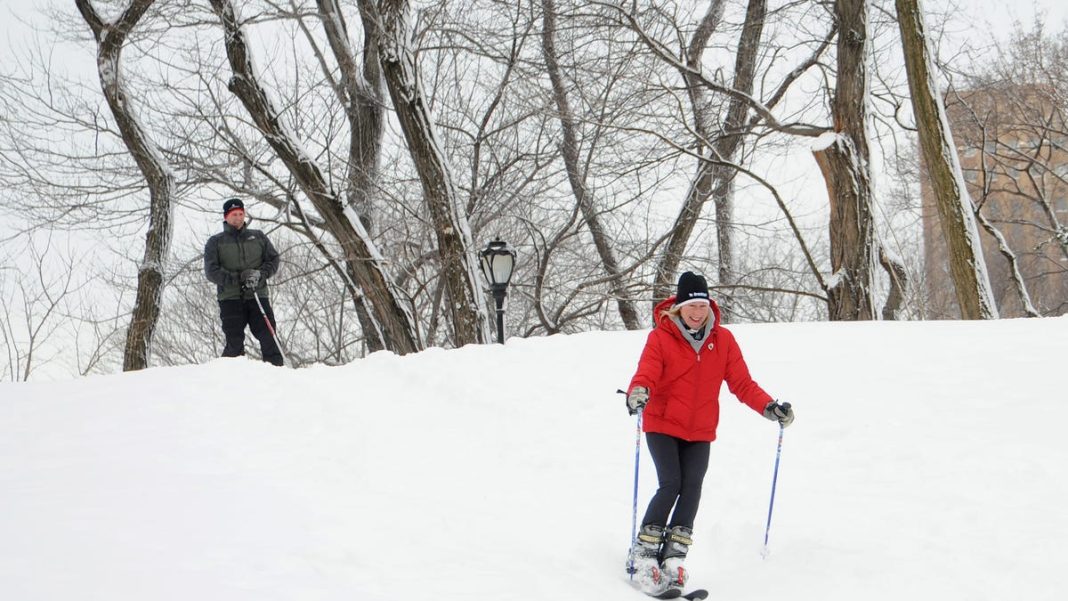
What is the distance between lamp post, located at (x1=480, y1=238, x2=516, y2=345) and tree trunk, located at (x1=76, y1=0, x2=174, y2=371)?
19.9ft

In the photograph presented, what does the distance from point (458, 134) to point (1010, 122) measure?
14118 millimetres

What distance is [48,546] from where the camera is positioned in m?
3.93

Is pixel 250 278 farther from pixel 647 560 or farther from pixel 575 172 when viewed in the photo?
pixel 575 172

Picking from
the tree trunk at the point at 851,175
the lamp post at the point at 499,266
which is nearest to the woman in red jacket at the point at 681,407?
the lamp post at the point at 499,266

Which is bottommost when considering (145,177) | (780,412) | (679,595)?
(679,595)

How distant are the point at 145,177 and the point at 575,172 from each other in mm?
6755

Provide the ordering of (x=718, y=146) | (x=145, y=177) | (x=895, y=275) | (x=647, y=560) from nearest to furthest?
(x=647, y=560)
(x=895, y=275)
(x=145, y=177)
(x=718, y=146)

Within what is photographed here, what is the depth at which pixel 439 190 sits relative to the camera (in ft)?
40.9

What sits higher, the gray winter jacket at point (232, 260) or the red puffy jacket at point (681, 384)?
the gray winter jacket at point (232, 260)

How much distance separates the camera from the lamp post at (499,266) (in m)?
11.0

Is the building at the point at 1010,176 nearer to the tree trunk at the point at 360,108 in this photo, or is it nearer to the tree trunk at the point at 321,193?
the tree trunk at the point at 321,193

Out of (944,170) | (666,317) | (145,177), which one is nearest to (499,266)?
(944,170)

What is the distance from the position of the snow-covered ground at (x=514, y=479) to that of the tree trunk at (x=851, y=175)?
6.69ft

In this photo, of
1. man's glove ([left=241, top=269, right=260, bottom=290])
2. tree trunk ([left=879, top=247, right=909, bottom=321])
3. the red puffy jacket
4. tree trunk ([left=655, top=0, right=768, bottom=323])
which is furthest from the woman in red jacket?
tree trunk ([left=655, top=0, right=768, bottom=323])
